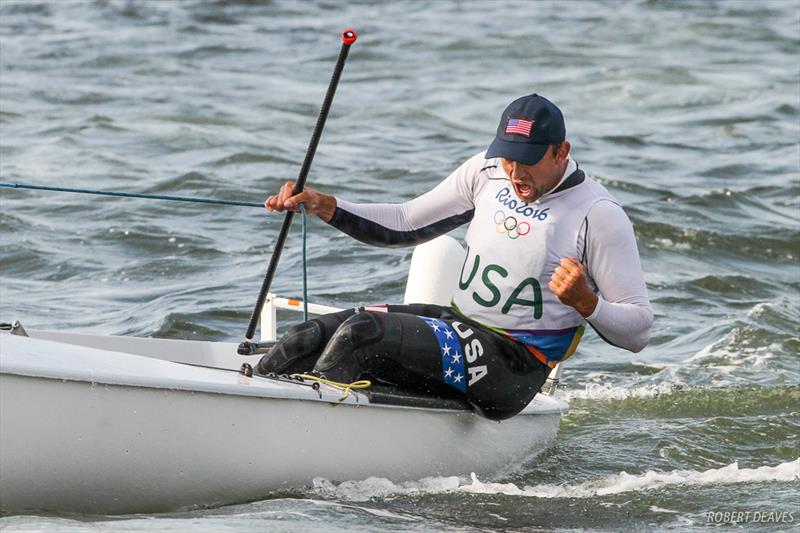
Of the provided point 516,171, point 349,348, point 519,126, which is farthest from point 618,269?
point 349,348

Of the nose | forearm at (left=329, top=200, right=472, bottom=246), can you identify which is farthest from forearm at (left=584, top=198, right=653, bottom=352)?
forearm at (left=329, top=200, right=472, bottom=246)

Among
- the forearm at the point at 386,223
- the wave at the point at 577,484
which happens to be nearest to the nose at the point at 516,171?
the forearm at the point at 386,223

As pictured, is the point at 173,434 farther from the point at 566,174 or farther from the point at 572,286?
the point at 566,174

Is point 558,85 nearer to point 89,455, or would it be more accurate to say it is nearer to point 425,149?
point 425,149

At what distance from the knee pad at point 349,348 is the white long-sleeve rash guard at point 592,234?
0.54 m

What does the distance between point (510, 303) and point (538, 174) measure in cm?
45

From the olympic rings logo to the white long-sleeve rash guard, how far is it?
167mm

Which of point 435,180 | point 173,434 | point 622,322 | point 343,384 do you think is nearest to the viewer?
point 173,434

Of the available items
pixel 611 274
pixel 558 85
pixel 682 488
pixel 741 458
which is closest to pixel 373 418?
pixel 611 274

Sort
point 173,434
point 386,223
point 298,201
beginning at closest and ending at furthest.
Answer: point 173,434 < point 298,201 < point 386,223

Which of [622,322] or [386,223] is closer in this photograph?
[622,322]

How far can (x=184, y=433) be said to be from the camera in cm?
402

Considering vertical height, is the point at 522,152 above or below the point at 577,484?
above

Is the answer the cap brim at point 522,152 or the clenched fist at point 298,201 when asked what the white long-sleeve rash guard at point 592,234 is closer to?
the clenched fist at point 298,201
